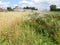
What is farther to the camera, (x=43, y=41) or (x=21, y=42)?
(x=43, y=41)

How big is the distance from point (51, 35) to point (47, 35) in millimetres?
231

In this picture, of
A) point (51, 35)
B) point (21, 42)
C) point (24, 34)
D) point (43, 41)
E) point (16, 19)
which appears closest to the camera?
point (21, 42)

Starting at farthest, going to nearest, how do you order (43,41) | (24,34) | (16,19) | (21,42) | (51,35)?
(16,19), (51,35), (43,41), (24,34), (21,42)

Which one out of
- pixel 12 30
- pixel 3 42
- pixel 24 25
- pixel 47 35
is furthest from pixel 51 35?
pixel 3 42

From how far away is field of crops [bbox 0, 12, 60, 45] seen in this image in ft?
31.7

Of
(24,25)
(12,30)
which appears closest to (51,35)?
(24,25)

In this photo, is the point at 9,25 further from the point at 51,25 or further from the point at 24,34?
the point at 51,25

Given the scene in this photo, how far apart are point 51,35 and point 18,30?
1.92m

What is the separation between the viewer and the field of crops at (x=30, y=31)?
9.65m

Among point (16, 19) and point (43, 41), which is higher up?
point (16, 19)

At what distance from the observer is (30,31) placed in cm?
1069

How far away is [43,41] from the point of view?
10.7 meters

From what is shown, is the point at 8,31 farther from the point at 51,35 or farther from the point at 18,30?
the point at 51,35

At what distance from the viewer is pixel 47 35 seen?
37.4 ft
